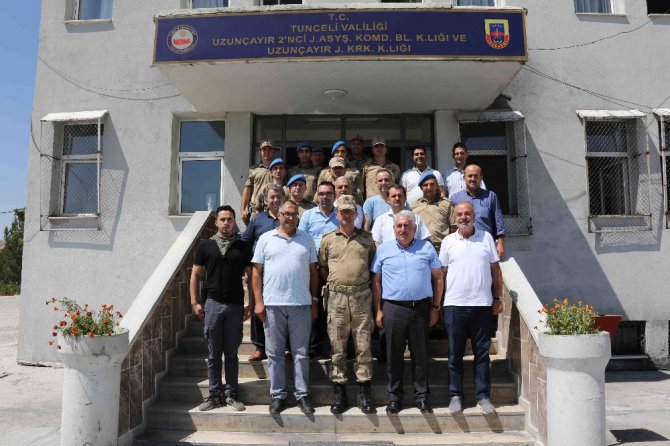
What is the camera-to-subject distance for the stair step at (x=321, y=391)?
452 cm

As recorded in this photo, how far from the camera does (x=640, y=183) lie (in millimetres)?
7789

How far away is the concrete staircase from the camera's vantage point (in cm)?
411

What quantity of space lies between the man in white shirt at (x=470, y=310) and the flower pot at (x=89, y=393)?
2866 mm

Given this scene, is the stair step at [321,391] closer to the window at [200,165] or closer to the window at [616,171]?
the window at [200,165]

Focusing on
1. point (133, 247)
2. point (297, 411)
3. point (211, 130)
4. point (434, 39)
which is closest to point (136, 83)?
point (211, 130)

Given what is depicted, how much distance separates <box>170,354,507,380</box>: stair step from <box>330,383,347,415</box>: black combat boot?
404mm

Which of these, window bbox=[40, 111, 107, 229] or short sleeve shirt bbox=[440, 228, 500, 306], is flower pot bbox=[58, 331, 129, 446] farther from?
window bbox=[40, 111, 107, 229]

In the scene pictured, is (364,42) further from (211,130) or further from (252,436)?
(252,436)

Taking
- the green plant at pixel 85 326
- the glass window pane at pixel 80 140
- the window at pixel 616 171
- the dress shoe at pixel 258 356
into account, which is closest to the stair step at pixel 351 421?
the dress shoe at pixel 258 356

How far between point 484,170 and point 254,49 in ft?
13.9

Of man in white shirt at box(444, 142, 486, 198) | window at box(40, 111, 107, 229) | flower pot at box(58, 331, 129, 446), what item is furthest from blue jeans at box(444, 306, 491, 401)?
window at box(40, 111, 107, 229)

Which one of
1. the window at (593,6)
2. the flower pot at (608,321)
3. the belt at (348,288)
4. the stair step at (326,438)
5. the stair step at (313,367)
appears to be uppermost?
the window at (593,6)

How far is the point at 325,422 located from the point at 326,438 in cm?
13

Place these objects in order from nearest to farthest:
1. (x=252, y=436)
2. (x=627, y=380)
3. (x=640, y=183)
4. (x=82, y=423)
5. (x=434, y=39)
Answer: (x=82, y=423) < (x=252, y=436) < (x=434, y=39) < (x=627, y=380) < (x=640, y=183)
